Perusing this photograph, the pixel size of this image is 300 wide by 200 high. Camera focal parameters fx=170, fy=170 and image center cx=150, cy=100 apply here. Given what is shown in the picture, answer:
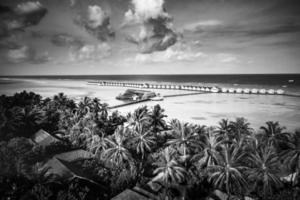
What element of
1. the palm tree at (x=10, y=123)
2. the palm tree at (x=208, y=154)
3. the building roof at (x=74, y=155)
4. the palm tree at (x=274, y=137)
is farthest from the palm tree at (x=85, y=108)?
the palm tree at (x=274, y=137)

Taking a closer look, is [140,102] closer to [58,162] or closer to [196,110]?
[196,110]

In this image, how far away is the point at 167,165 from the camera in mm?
25594

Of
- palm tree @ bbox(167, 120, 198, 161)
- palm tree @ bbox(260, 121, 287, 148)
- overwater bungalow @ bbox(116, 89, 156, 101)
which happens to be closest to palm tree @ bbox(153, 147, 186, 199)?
palm tree @ bbox(167, 120, 198, 161)

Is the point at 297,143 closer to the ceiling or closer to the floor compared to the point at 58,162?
closer to the ceiling

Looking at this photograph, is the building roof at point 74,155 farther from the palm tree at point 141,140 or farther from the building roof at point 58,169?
the palm tree at point 141,140

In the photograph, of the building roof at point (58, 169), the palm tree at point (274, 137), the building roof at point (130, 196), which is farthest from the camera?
the palm tree at point (274, 137)

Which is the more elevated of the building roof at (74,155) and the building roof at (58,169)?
the building roof at (58,169)

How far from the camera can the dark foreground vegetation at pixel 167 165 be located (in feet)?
80.4

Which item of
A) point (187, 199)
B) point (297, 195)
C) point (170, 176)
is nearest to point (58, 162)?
point (170, 176)

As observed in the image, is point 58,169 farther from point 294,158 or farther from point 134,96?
point 134,96

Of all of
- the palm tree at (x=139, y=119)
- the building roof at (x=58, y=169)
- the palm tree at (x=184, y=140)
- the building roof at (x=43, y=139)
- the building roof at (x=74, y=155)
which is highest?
the palm tree at (x=139, y=119)

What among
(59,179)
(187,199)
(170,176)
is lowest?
(187,199)

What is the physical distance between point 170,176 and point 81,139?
89.8 feet

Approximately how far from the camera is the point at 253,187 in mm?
26281
